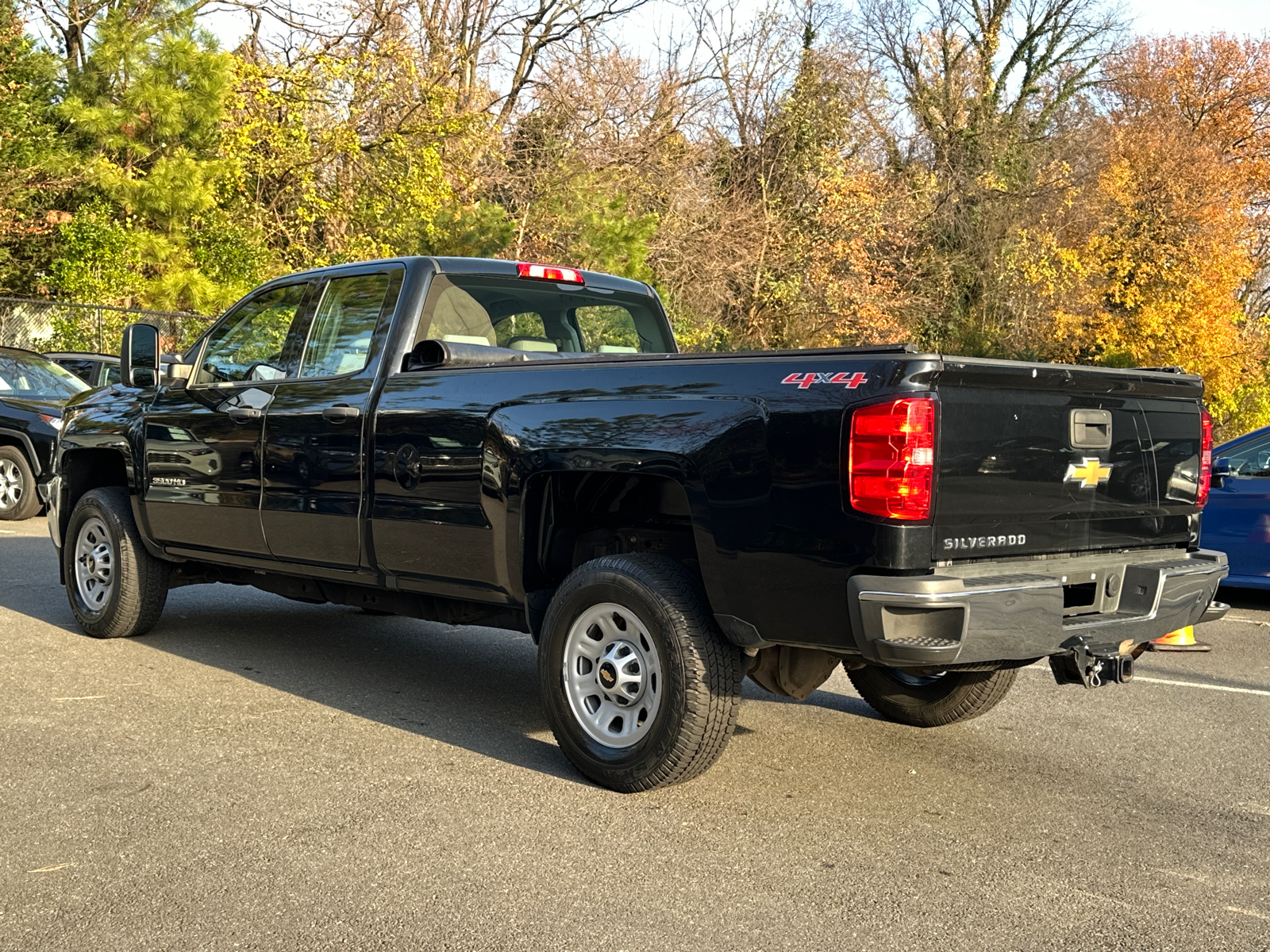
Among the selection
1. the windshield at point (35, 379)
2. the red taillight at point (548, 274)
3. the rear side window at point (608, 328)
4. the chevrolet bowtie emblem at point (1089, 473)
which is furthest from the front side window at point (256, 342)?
the windshield at point (35, 379)

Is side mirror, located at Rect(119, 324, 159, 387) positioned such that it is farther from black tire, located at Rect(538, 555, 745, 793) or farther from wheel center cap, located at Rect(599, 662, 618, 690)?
wheel center cap, located at Rect(599, 662, 618, 690)

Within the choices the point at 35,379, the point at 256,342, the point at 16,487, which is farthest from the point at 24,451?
the point at 256,342

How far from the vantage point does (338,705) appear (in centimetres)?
614

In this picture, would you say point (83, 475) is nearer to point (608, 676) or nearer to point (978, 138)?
point (608, 676)

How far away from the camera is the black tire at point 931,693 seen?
5781mm

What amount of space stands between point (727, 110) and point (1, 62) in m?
16.3

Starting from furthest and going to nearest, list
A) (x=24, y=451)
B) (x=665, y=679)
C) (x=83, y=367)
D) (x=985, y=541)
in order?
(x=83, y=367) < (x=24, y=451) < (x=665, y=679) < (x=985, y=541)

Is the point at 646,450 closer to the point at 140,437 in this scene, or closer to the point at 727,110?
the point at 140,437

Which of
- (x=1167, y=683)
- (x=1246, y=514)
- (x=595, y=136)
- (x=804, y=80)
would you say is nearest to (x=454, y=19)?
(x=595, y=136)

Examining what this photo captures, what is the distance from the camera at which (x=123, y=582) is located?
24.4ft

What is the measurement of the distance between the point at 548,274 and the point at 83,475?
3.38 meters

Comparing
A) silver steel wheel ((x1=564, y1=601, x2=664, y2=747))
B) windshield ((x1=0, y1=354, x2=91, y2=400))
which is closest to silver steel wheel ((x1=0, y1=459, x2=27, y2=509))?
windshield ((x1=0, y1=354, x2=91, y2=400))

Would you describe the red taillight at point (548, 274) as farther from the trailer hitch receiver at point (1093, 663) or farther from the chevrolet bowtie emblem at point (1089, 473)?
the trailer hitch receiver at point (1093, 663)

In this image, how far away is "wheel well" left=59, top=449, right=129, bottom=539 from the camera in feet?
26.1
